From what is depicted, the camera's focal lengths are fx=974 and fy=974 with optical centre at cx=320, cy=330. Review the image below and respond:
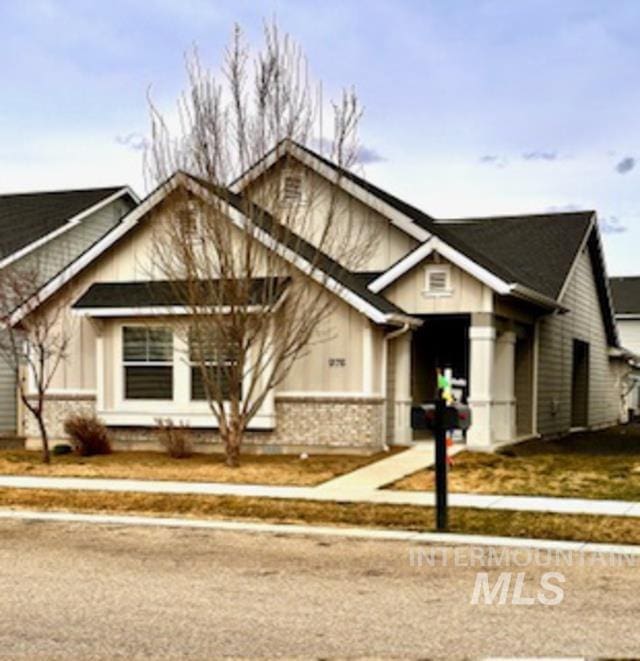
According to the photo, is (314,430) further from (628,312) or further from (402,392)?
(628,312)

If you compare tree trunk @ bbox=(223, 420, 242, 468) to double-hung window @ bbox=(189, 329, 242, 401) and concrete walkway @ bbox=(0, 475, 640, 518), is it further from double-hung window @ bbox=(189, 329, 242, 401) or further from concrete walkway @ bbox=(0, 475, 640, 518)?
concrete walkway @ bbox=(0, 475, 640, 518)

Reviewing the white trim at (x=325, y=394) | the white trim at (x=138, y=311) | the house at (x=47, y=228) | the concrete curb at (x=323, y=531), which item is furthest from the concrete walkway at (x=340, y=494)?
the house at (x=47, y=228)

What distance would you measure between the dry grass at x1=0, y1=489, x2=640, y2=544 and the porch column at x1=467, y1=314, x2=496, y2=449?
24.1ft

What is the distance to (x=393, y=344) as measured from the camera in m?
20.7

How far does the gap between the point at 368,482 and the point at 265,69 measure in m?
7.37

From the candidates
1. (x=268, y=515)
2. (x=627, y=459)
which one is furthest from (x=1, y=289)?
(x=627, y=459)

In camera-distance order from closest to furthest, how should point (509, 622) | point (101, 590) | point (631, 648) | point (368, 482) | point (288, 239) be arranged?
point (631, 648)
point (509, 622)
point (101, 590)
point (368, 482)
point (288, 239)

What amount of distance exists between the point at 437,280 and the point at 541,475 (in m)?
5.77

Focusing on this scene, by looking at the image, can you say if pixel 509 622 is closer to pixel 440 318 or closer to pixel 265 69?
pixel 265 69

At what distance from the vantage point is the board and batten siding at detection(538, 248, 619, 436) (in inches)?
987

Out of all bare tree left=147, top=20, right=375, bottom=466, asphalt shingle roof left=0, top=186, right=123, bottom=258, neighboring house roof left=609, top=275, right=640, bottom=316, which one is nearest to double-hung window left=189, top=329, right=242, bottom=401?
bare tree left=147, top=20, right=375, bottom=466

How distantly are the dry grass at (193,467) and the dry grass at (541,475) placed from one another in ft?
5.88

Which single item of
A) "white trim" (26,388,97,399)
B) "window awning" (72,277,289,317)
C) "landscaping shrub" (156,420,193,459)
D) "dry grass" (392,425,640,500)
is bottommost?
"dry grass" (392,425,640,500)

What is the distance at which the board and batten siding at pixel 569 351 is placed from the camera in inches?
987
